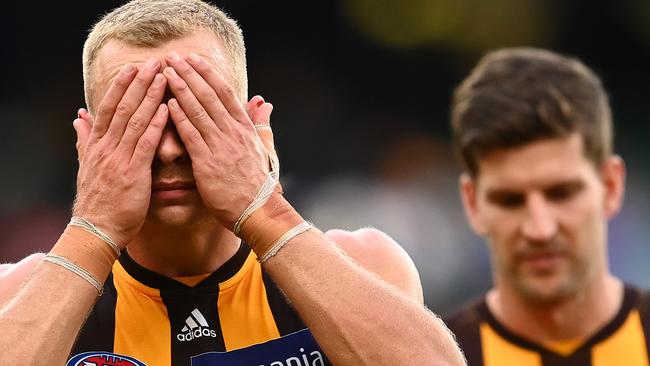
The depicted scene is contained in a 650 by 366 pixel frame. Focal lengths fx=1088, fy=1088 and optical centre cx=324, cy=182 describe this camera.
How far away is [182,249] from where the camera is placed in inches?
131

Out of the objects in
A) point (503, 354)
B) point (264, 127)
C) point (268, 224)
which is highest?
point (264, 127)

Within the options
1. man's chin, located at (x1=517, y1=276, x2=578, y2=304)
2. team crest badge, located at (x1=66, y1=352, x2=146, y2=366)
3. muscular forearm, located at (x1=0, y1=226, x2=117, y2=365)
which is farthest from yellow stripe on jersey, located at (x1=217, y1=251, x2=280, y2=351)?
man's chin, located at (x1=517, y1=276, x2=578, y2=304)

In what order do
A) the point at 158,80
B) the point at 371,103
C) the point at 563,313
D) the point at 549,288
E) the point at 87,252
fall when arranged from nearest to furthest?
the point at 87,252, the point at 158,80, the point at 549,288, the point at 563,313, the point at 371,103

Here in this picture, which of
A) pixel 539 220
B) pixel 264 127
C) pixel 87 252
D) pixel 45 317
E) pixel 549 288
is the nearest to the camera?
pixel 45 317

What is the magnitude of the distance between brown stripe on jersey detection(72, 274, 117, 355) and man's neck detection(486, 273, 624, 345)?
2.03m

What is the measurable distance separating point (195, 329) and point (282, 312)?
27cm

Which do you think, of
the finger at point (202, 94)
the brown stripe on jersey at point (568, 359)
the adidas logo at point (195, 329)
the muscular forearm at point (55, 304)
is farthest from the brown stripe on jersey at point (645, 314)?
the muscular forearm at point (55, 304)

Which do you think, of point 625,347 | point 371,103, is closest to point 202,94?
point 625,347

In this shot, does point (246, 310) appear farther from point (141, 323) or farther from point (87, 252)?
point (87, 252)

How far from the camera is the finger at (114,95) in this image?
10.5 ft

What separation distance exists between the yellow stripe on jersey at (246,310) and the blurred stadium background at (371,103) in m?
6.02

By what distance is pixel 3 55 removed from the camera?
10453 millimetres

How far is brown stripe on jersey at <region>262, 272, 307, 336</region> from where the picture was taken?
3270 mm

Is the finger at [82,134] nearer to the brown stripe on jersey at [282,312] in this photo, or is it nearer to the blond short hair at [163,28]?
the blond short hair at [163,28]
